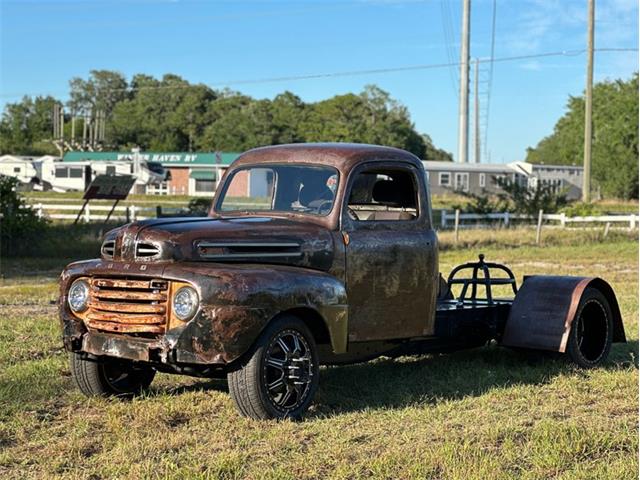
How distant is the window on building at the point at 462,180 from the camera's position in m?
67.7

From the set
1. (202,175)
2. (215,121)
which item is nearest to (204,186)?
(202,175)

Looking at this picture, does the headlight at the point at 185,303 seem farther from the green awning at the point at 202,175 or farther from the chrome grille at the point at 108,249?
the green awning at the point at 202,175

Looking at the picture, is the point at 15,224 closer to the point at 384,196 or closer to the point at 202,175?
the point at 384,196

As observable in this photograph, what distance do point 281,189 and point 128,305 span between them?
5.99ft

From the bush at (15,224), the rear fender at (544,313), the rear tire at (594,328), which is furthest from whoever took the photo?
the bush at (15,224)

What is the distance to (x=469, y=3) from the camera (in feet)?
141

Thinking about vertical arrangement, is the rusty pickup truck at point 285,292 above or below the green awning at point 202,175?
below

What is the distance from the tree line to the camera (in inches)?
3519

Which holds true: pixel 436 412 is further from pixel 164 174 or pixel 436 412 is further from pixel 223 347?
pixel 164 174

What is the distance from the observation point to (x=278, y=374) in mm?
6547

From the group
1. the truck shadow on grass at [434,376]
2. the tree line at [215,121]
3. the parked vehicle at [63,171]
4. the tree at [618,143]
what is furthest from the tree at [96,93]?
the truck shadow on grass at [434,376]

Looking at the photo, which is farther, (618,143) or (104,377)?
(618,143)

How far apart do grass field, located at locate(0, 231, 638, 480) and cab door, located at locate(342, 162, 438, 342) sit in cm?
61

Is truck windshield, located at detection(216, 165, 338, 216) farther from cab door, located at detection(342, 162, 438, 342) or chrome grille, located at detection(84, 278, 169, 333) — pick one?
chrome grille, located at detection(84, 278, 169, 333)
